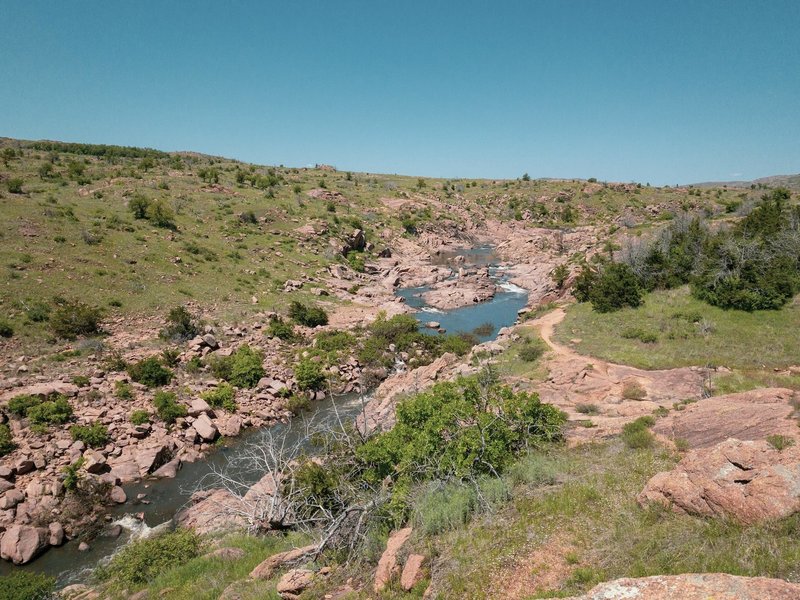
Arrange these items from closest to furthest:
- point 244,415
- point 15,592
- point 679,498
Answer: point 679,498 < point 15,592 < point 244,415

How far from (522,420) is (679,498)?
198 inches

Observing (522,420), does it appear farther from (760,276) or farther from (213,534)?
(760,276)

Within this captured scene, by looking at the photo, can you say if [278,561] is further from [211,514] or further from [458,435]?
[211,514]

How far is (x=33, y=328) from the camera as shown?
2314 centimetres

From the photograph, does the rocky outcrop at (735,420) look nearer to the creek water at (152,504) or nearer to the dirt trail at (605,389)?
the dirt trail at (605,389)

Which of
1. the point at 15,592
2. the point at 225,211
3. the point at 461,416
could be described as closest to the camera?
the point at 15,592

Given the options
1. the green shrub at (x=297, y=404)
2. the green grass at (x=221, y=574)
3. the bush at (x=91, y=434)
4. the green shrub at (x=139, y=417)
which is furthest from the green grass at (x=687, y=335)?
the bush at (x=91, y=434)

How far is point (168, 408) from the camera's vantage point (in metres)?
19.7

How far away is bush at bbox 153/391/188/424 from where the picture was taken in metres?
19.7

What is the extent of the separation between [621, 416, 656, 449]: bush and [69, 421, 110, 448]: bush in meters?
19.7

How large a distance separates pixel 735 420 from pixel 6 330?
30830 millimetres

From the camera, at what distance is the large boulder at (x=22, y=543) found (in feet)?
42.7

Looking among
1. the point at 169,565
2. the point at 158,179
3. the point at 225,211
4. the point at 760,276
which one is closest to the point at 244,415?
the point at 169,565

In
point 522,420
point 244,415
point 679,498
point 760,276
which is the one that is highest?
point 760,276
